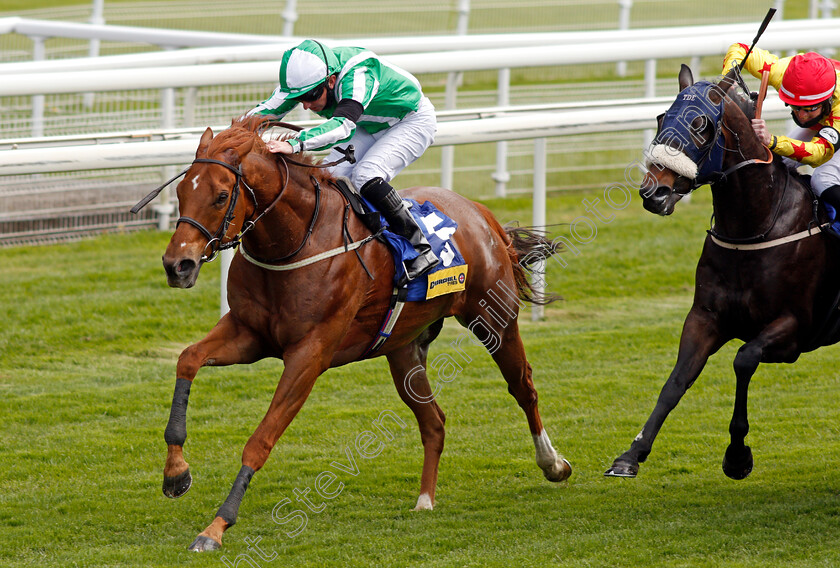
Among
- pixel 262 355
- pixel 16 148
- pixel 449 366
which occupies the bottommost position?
pixel 449 366

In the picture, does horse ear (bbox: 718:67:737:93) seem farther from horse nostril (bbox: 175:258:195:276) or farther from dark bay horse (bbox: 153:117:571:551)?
horse nostril (bbox: 175:258:195:276)

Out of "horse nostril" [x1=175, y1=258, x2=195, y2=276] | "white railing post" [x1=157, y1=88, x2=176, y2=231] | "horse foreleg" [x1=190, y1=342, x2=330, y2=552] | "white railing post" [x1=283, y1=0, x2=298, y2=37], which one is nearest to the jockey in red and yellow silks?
"horse foreleg" [x1=190, y1=342, x2=330, y2=552]

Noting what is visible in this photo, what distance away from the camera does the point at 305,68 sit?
4438 mm

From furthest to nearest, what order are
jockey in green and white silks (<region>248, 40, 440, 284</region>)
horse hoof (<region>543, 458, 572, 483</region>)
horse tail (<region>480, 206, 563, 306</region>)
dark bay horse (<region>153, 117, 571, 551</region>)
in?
horse tail (<region>480, 206, 563, 306</region>), horse hoof (<region>543, 458, 572, 483</region>), jockey in green and white silks (<region>248, 40, 440, 284</region>), dark bay horse (<region>153, 117, 571, 551</region>)

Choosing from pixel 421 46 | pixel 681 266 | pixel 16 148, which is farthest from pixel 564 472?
pixel 421 46

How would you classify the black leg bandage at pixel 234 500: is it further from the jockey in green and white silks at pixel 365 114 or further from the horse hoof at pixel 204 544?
the jockey in green and white silks at pixel 365 114

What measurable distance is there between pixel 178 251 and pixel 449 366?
3512 millimetres

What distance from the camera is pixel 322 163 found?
475cm

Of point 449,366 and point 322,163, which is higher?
point 322,163

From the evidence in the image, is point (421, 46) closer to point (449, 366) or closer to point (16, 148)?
point (449, 366)

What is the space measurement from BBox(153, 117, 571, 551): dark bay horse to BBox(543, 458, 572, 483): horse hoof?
540 millimetres

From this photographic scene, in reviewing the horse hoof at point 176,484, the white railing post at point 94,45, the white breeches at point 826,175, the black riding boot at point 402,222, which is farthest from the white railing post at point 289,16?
the horse hoof at point 176,484

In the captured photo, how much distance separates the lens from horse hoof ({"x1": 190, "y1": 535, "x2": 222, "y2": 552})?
410cm

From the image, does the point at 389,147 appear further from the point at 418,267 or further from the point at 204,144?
the point at 204,144
